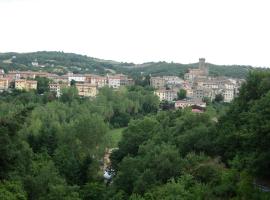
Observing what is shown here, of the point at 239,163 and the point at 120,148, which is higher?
the point at 239,163

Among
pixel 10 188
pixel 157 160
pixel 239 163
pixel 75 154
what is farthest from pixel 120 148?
pixel 239 163

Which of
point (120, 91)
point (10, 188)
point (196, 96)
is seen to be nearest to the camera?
point (10, 188)

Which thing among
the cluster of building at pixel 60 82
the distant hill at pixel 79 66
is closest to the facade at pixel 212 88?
the cluster of building at pixel 60 82

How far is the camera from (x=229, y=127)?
24547 mm

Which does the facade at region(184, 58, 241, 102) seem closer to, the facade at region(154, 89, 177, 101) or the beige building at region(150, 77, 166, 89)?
the facade at region(154, 89, 177, 101)

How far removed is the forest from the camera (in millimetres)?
17422

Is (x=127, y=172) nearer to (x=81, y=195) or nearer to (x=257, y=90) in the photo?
(x=81, y=195)

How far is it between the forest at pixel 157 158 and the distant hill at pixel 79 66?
85.0 m

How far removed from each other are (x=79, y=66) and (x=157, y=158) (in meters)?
124

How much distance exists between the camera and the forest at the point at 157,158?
17422 mm

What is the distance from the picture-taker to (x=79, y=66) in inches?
5723

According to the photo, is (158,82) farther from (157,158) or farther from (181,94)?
(157,158)

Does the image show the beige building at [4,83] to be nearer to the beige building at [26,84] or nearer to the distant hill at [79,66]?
the beige building at [26,84]

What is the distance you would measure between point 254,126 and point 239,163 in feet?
4.78
